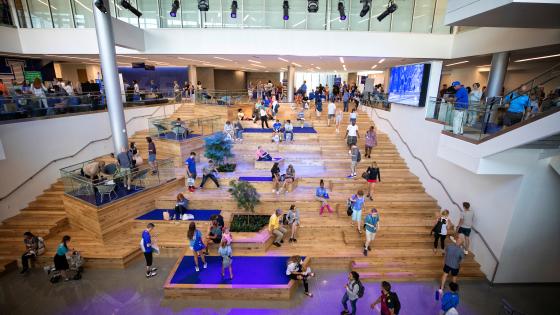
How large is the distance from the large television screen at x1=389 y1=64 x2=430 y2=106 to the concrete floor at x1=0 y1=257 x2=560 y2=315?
7.30 m

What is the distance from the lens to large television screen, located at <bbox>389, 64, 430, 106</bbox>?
11133mm

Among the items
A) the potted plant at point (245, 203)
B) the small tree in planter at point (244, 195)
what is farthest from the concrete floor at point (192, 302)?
the small tree in planter at point (244, 195)

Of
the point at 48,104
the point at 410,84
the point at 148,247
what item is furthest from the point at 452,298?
the point at 48,104

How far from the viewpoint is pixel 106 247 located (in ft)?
27.8

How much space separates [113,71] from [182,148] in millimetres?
4309

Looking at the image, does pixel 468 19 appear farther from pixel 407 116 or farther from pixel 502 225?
pixel 407 116

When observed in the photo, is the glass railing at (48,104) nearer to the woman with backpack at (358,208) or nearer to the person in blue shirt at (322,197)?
the person in blue shirt at (322,197)

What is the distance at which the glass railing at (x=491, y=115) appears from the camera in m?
5.68

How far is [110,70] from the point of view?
1034 centimetres

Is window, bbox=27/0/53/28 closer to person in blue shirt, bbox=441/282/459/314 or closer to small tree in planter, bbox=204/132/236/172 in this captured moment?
small tree in planter, bbox=204/132/236/172

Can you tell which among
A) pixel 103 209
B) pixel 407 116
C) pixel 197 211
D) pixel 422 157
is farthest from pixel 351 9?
pixel 103 209

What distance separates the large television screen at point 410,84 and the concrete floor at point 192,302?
7.30m

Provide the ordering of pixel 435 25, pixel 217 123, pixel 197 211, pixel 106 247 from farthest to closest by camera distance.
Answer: pixel 217 123, pixel 435 25, pixel 197 211, pixel 106 247

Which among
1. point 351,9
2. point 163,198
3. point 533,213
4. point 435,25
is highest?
point 351,9
